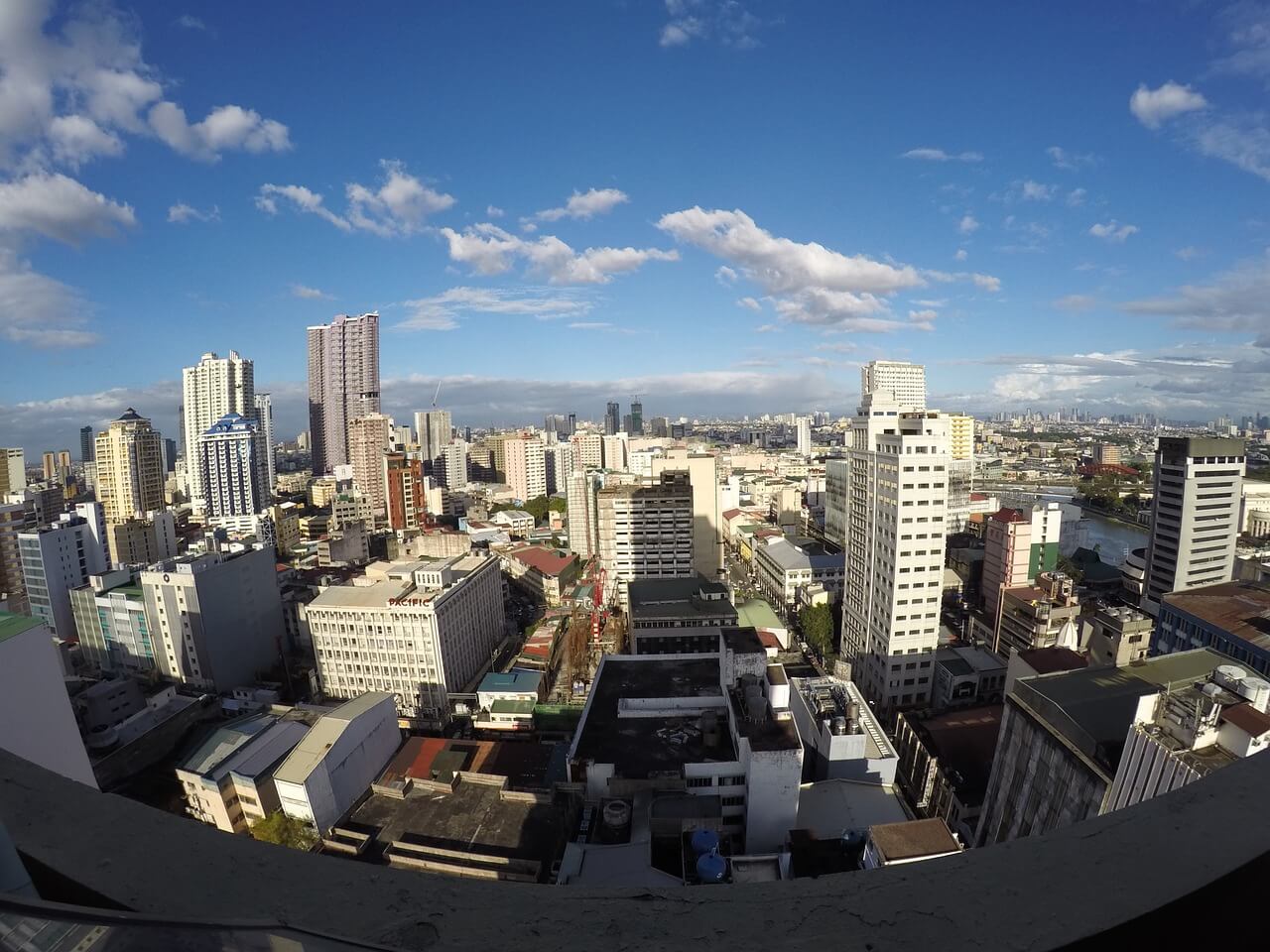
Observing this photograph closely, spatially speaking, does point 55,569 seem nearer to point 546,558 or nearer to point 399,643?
point 399,643

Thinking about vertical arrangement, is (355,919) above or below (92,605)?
above

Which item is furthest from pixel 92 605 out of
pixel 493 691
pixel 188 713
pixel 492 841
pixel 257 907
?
pixel 257 907

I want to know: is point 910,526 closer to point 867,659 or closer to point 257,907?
point 867,659

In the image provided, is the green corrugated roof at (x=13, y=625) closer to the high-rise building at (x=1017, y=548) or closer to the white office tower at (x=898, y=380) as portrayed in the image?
the high-rise building at (x=1017, y=548)

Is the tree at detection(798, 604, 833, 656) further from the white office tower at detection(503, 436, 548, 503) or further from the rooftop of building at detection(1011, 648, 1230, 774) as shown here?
the white office tower at detection(503, 436, 548, 503)

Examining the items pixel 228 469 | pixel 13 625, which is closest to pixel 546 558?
pixel 228 469

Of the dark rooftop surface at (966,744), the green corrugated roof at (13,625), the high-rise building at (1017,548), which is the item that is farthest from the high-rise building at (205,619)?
the high-rise building at (1017,548)
